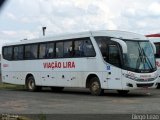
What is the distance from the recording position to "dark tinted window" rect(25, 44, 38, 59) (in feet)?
78.1

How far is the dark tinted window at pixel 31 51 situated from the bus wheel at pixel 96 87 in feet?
19.2

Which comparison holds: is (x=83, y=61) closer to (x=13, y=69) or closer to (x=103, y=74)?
(x=103, y=74)

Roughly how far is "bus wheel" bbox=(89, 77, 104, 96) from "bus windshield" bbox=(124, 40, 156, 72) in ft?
6.56

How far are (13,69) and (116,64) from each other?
34.2 ft

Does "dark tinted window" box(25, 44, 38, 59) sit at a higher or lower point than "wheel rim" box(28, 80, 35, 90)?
higher

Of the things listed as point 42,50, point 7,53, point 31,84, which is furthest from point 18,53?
point 42,50

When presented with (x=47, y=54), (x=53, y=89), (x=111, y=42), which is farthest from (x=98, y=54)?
(x=53, y=89)

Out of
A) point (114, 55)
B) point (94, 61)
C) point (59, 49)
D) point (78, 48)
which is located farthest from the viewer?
point (59, 49)

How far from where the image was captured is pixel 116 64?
58.1 feet

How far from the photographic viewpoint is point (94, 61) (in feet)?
61.7

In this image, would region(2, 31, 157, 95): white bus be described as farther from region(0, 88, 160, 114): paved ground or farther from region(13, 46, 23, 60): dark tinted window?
region(0, 88, 160, 114): paved ground

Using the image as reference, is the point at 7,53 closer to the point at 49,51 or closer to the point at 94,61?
the point at 49,51

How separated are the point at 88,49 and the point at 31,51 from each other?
6.16m

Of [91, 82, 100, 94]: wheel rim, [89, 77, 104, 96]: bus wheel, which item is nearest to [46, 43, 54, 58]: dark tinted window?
[89, 77, 104, 96]: bus wheel
